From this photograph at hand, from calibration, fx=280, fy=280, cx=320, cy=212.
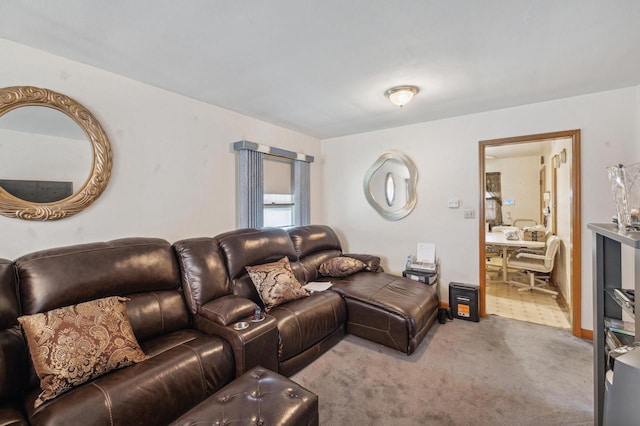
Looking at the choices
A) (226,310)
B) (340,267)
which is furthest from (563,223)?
(226,310)

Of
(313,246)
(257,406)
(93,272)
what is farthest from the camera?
(313,246)

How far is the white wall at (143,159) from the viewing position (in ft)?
6.29

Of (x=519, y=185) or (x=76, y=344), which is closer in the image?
(x=76, y=344)

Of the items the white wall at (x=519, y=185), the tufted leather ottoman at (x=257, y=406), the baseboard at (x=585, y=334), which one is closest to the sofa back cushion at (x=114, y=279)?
the tufted leather ottoman at (x=257, y=406)

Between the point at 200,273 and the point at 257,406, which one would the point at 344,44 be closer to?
the point at 200,273

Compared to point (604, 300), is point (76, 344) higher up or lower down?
lower down

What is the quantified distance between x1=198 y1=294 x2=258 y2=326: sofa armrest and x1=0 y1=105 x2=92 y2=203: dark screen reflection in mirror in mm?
1326

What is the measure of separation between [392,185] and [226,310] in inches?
113

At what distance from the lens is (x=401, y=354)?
2557 millimetres

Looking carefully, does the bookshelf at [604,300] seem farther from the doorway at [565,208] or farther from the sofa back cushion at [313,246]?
the sofa back cushion at [313,246]

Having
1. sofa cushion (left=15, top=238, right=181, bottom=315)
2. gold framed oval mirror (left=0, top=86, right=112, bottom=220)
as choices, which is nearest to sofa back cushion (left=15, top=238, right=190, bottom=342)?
sofa cushion (left=15, top=238, right=181, bottom=315)

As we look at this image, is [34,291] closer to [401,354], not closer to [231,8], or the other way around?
[231,8]

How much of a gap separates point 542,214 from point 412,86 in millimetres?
5359

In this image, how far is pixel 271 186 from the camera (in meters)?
3.77
